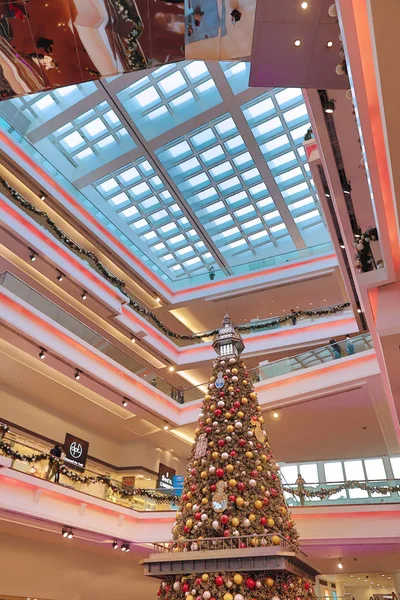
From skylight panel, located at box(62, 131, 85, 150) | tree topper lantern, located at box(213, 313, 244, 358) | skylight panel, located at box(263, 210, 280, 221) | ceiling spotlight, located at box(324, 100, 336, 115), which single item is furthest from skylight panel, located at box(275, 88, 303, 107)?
ceiling spotlight, located at box(324, 100, 336, 115)

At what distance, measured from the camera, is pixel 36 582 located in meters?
11.7

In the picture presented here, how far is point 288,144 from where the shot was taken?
60.7 ft

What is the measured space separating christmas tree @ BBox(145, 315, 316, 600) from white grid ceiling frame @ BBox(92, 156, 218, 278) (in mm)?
14406

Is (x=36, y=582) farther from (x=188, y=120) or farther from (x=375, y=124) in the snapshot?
(x=188, y=120)

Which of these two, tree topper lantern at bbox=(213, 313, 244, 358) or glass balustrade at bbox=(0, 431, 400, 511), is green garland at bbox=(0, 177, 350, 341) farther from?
tree topper lantern at bbox=(213, 313, 244, 358)

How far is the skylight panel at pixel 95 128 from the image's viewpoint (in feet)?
59.0

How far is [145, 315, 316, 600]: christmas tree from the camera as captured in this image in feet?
18.7

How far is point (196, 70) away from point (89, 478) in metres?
14.4

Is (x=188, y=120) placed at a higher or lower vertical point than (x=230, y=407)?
higher

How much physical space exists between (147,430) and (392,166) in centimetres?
1519

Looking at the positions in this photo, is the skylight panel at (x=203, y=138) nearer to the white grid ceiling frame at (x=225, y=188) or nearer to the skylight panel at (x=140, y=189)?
the white grid ceiling frame at (x=225, y=188)

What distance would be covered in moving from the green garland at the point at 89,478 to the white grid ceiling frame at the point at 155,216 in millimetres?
12864

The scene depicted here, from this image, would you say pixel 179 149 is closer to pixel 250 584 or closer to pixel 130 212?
pixel 130 212

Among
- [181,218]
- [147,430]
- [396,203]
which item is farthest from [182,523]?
[181,218]
